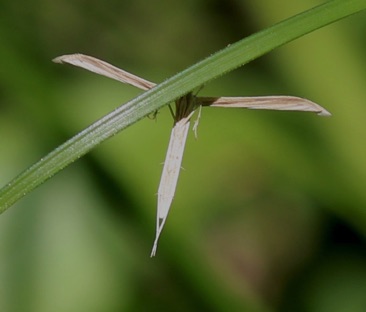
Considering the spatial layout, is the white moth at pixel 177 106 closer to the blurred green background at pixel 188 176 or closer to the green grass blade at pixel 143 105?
the green grass blade at pixel 143 105

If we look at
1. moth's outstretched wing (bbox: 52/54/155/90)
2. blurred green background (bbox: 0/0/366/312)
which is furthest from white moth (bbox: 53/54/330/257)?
blurred green background (bbox: 0/0/366/312)

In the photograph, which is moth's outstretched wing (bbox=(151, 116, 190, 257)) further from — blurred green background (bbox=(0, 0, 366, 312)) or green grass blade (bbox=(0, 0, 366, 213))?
blurred green background (bbox=(0, 0, 366, 312))

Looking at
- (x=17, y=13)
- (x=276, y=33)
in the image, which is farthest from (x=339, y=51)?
(x=276, y=33)

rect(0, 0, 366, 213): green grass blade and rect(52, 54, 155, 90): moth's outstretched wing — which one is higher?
rect(52, 54, 155, 90): moth's outstretched wing

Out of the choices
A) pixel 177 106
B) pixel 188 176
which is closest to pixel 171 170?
pixel 177 106

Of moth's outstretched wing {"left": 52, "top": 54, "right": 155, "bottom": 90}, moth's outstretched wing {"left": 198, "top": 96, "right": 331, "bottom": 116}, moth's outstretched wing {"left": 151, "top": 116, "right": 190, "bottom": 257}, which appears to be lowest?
moth's outstretched wing {"left": 151, "top": 116, "right": 190, "bottom": 257}

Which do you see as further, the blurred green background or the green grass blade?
the blurred green background

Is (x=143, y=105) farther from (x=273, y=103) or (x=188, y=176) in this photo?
(x=188, y=176)
